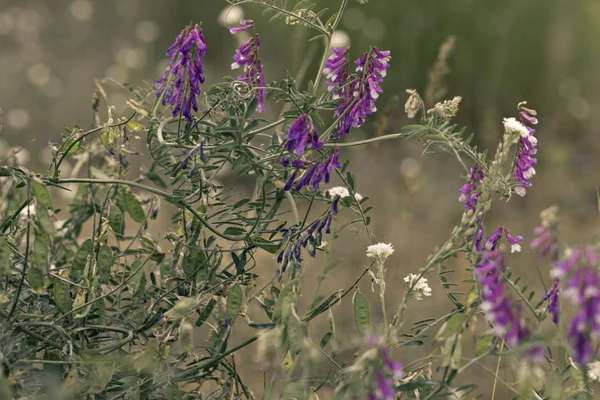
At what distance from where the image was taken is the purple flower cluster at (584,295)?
3.59 feet

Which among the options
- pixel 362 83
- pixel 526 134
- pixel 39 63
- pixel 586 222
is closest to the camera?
pixel 526 134

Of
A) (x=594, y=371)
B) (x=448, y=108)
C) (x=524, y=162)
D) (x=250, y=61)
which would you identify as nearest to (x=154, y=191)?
(x=250, y=61)

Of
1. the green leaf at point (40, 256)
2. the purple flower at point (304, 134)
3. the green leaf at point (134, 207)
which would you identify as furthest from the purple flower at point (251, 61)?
the green leaf at point (40, 256)

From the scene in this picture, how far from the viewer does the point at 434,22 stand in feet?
18.3

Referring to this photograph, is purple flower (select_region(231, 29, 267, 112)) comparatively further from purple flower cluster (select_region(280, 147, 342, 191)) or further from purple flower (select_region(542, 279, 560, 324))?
purple flower (select_region(542, 279, 560, 324))

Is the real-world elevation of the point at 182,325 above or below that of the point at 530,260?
above

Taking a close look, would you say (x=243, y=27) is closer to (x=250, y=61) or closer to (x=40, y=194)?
(x=250, y=61)

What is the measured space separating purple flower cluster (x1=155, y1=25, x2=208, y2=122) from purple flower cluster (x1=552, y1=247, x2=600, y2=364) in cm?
78

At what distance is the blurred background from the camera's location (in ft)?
14.5

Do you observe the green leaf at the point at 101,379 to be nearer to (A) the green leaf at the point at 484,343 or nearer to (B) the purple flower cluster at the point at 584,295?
(A) the green leaf at the point at 484,343

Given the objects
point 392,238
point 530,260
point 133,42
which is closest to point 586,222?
point 530,260

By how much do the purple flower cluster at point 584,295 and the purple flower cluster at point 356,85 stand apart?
1.88 feet

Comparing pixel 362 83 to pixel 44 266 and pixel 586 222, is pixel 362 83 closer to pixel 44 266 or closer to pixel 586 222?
pixel 44 266

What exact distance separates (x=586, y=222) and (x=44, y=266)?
350 centimetres
